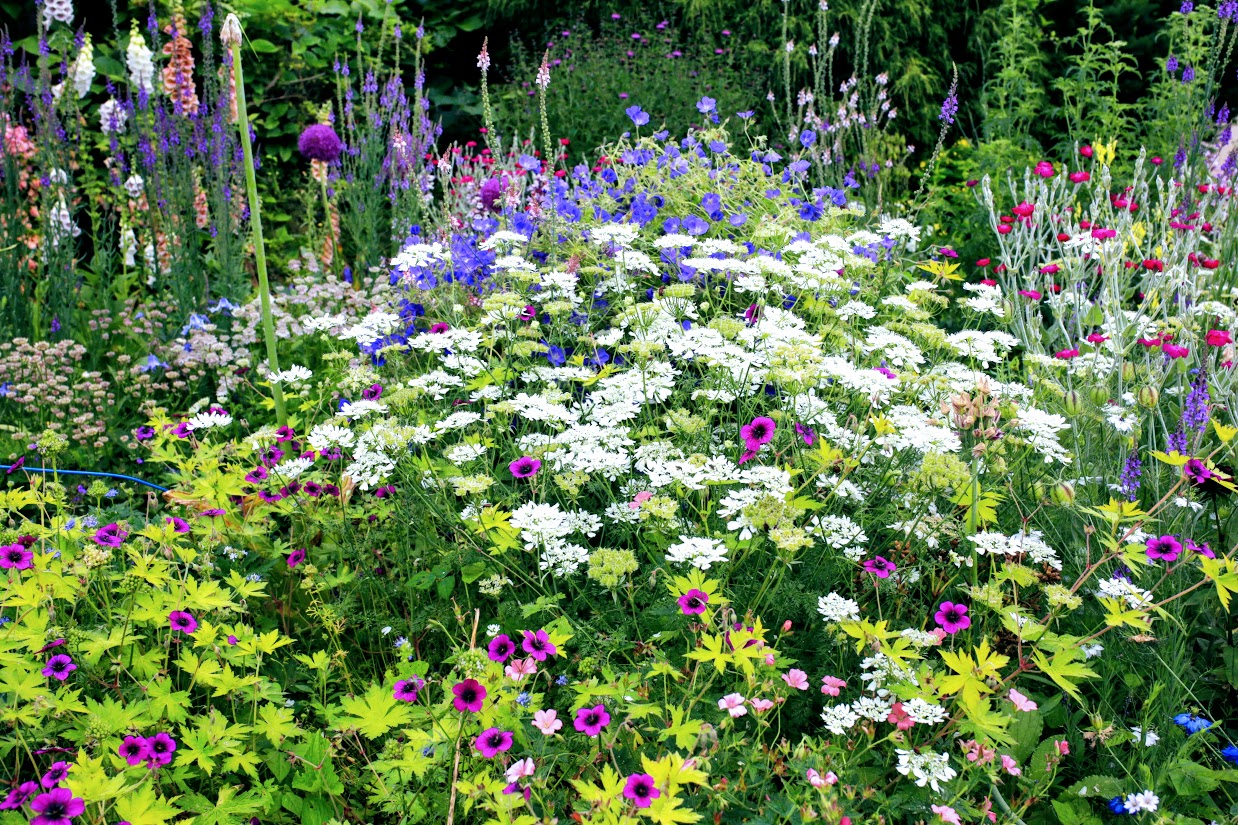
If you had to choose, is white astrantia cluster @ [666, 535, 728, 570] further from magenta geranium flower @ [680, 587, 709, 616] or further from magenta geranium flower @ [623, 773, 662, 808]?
magenta geranium flower @ [623, 773, 662, 808]

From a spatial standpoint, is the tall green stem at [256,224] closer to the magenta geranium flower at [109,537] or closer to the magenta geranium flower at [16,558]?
the magenta geranium flower at [109,537]

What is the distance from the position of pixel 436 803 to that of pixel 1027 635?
40.8 inches

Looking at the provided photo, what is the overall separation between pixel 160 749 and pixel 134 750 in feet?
0.18

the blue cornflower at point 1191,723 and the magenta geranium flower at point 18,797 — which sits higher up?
the magenta geranium flower at point 18,797

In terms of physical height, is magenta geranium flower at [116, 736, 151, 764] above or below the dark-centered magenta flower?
below

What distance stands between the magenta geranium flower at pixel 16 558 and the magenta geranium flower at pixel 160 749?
1.88ft

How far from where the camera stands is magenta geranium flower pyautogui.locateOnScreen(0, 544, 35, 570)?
1848 mm

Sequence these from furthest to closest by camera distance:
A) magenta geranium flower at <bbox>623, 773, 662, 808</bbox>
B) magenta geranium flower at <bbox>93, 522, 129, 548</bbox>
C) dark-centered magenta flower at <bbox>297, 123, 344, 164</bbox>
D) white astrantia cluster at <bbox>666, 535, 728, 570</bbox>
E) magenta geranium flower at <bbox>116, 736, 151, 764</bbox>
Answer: dark-centered magenta flower at <bbox>297, 123, 344, 164</bbox> < magenta geranium flower at <bbox>93, 522, 129, 548</bbox> < white astrantia cluster at <bbox>666, 535, 728, 570</bbox> < magenta geranium flower at <bbox>116, 736, 151, 764</bbox> < magenta geranium flower at <bbox>623, 773, 662, 808</bbox>

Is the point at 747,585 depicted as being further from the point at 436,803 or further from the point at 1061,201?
the point at 1061,201

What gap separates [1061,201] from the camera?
3.49m

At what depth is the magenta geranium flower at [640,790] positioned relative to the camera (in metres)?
1.25

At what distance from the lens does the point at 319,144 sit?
4262 mm

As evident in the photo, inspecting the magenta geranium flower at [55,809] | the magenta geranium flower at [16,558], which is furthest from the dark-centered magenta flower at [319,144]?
the magenta geranium flower at [55,809]

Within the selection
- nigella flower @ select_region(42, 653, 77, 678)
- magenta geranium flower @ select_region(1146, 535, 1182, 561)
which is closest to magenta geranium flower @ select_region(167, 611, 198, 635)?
nigella flower @ select_region(42, 653, 77, 678)
